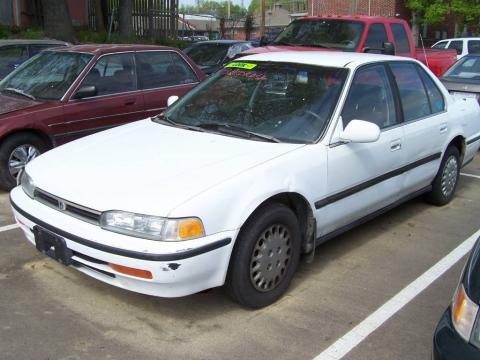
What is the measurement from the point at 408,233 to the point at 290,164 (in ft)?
6.48

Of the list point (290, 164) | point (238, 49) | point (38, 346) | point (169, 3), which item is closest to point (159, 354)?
point (38, 346)

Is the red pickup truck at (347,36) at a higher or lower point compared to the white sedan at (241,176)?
higher

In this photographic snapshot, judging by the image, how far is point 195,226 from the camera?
3078mm

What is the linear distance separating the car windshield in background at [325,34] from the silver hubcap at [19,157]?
531 cm

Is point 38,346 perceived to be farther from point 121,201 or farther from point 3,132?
point 3,132

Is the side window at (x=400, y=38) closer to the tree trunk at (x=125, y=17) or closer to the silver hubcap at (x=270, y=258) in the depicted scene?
the silver hubcap at (x=270, y=258)

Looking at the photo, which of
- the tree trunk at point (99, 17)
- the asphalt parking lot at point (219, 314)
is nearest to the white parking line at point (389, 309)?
the asphalt parking lot at point (219, 314)

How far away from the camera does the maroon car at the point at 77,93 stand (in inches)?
233

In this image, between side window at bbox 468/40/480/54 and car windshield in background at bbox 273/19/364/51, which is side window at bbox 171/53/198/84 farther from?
side window at bbox 468/40/480/54

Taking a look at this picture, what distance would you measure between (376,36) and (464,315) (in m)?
8.09

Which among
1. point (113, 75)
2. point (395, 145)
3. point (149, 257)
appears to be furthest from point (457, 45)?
point (149, 257)

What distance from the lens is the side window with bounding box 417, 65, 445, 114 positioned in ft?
17.5

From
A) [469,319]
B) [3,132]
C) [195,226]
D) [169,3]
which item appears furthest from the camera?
[169,3]

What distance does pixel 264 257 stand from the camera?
353 cm
